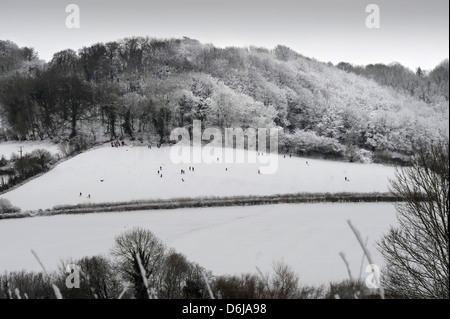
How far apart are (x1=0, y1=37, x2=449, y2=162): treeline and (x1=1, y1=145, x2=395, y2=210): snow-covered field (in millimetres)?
10471

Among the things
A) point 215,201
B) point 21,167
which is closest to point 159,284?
point 215,201

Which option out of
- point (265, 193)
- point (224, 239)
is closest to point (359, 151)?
point (265, 193)

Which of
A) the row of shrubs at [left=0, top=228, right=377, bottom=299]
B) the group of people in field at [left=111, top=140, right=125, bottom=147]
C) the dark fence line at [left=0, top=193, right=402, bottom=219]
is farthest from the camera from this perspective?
the group of people in field at [left=111, top=140, right=125, bottom=147]

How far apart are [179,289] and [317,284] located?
24.4ft

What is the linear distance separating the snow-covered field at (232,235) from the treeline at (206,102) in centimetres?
2872

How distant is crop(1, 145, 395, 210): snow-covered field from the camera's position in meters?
41.2

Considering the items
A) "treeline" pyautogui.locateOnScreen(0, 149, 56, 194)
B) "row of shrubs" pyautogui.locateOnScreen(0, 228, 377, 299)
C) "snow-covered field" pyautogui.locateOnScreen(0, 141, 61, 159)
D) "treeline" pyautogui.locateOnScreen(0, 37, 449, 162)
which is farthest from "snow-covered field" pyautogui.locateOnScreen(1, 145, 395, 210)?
"row of shrubs" pyautogui.locateOnScreen(0, 228, 377, 299)

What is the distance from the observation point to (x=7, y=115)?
68562 millimetres

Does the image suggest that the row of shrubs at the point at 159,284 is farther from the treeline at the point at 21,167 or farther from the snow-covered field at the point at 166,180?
the treeline at the point at 21,167

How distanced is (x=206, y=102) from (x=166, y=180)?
26686mm

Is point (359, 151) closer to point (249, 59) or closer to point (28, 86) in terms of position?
point (249, 59)

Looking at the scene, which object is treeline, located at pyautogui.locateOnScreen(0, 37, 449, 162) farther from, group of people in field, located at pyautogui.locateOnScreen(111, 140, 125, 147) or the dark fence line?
the dark fence line

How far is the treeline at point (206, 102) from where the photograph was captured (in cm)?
6488

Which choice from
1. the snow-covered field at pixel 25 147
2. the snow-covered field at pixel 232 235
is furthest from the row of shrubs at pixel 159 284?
the snow-covered field at pixel 25 147
